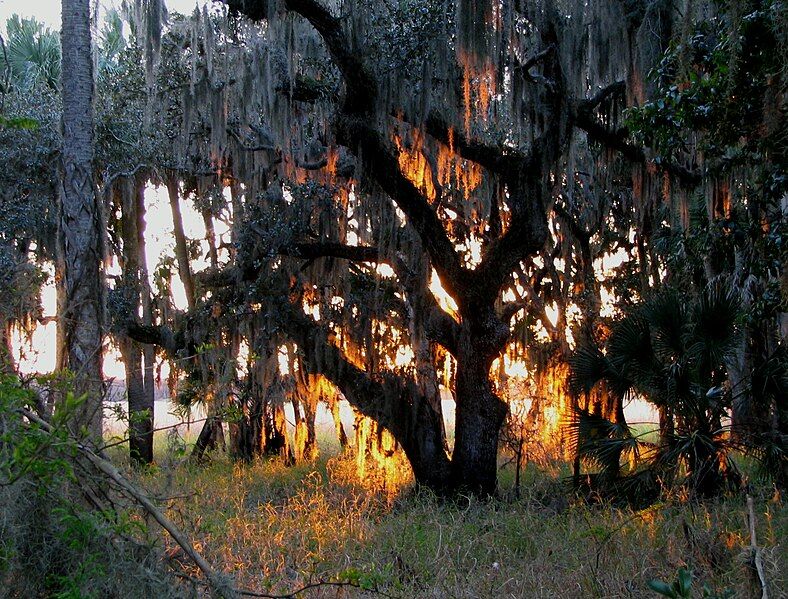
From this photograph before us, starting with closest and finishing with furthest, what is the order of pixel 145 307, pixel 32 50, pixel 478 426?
pixel 478 426 → pixel 145 307 → pixel 32 50

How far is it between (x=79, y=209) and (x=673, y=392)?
18.0 ft

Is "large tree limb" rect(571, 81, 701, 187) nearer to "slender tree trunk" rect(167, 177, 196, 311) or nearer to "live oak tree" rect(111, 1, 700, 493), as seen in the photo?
"live oak tree" rect(111, 1, 700, 493)

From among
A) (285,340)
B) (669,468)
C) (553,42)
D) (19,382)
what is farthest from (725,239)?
(285,340)

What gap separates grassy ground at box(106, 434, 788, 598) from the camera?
5383mm

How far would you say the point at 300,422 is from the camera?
47.0 feet

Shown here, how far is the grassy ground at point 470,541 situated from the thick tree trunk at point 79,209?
3.60 ft

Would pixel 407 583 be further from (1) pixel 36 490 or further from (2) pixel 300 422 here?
(2) pixel 300 422

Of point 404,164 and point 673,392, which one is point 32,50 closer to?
point 404,164

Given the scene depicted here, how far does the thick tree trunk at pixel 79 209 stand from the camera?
6105 mm

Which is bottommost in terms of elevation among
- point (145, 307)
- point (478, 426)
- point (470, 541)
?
point (470, 541)

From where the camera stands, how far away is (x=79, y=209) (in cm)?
642

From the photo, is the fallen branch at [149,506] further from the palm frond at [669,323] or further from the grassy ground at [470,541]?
the palm frond at [669,323]

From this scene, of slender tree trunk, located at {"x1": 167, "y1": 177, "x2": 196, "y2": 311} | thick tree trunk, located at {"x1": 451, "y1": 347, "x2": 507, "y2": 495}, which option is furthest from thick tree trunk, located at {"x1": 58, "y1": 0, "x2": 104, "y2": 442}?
slender tree trunk, located at {"x1": 167, "y1": 177, "x2": 196, "y2": 311}

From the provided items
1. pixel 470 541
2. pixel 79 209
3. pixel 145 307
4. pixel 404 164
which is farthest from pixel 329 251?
pixel 470 541
